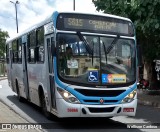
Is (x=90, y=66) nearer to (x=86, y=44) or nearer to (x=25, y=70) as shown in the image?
(x=86, y=44)

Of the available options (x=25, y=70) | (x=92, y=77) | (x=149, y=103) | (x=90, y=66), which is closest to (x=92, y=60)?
(x=90, y=66)

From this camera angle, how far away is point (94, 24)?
10344 millimetres

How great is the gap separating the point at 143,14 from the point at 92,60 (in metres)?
4.47

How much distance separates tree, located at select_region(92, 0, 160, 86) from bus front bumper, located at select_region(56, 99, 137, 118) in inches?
164

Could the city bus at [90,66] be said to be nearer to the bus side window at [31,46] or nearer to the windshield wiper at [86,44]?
the windshield wiper at [86,44]

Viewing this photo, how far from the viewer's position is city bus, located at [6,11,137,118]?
383 inches

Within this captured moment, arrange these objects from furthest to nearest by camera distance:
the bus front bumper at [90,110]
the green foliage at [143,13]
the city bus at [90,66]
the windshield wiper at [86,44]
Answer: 1. the green foliage at [143,13]
2. the windshield wiper at [86,44]
3. the city bus at [90,66]
4. the bus front bumper at [90,110]

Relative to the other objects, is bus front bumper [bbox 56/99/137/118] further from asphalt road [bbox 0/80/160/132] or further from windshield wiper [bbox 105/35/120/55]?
windshield wiper [bbox 105/35/120/55]

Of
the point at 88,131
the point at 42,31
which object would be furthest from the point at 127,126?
the point at 42,31

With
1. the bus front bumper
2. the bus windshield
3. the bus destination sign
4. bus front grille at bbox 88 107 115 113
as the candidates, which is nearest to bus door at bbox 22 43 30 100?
the bus destination sign

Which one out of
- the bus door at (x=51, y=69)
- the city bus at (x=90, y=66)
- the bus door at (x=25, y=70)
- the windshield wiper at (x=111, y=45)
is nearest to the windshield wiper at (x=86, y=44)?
the city bus at (x=90, y=66)

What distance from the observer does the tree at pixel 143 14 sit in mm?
13305


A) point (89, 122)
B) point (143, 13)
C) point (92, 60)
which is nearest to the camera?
point (92, 60)

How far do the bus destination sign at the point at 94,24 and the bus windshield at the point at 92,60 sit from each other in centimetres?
22
